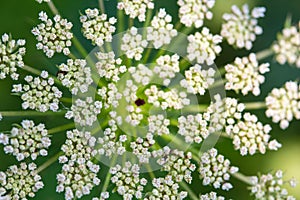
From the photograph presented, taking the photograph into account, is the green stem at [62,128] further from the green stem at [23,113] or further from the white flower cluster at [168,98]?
the white flower cluster at [168,98]

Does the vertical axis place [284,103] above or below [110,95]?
below

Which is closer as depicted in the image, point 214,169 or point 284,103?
point 284,103

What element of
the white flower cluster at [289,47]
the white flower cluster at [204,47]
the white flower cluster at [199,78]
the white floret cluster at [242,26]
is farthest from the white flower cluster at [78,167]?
the white flower cluster at [289,47]

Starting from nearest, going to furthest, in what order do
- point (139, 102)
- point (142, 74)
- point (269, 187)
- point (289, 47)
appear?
point (289, 47)
point (269, 187)
point (142, 74)
point (139, 102)

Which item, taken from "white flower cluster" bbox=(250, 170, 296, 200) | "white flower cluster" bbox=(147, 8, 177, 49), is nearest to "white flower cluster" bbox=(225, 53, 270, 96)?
"white flower cluster" bbox=(147, 8, 177, 49)

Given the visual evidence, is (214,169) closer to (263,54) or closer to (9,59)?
(263,54)

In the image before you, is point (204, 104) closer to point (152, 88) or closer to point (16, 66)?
point (152, 88)

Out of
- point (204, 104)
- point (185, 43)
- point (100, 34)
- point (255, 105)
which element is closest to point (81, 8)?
point (100, 34)

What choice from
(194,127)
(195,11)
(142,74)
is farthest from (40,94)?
(195,11)
